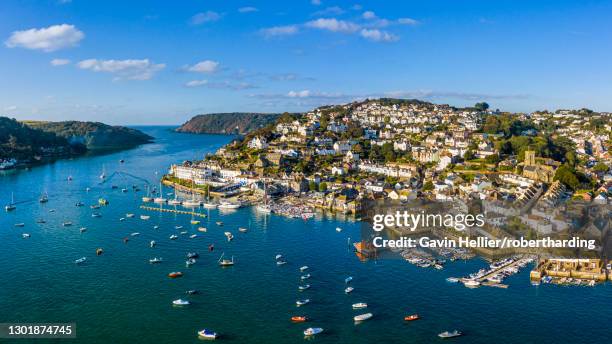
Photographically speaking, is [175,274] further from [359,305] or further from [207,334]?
[359,305]

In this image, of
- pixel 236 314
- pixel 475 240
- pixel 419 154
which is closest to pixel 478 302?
pixel 475 240

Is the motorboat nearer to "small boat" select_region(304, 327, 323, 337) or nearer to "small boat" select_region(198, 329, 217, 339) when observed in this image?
"small boat" select_region(304, 327, 323, 337)

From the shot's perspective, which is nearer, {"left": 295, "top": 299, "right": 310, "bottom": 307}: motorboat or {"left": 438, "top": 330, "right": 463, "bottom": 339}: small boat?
{"left": 438, "top": 330, "right": 463, "bottom": 339}: small boat

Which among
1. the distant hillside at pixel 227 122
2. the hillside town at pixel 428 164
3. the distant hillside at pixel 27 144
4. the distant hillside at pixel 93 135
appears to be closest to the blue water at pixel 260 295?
the hillside town at pixel 428 164

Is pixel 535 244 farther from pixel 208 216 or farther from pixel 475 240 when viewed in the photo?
Answer: pixel 208 216

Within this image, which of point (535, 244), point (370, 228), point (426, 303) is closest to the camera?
point (426, 303)

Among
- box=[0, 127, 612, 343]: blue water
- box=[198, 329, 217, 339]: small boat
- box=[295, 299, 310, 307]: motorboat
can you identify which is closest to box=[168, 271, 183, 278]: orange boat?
box=[0, 127, 612, 343]: blue water

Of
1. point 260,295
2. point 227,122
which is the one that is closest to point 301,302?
point 260,295
